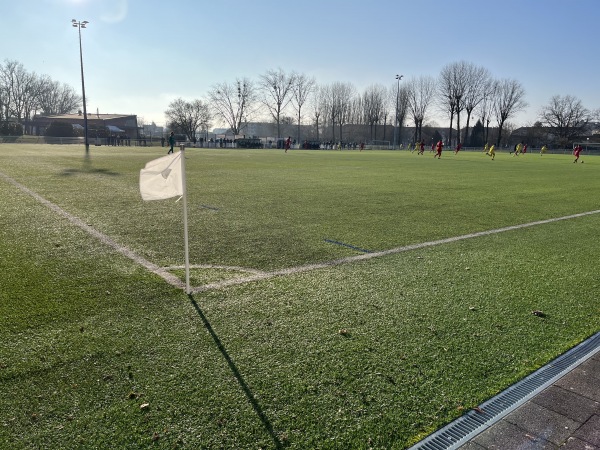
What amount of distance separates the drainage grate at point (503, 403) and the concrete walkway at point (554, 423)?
0.13 feet

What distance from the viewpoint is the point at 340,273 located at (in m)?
5.43

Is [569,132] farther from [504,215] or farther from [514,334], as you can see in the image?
[514,334]

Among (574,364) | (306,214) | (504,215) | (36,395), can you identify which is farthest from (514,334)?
(504,215)

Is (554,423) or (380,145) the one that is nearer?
(554,423)

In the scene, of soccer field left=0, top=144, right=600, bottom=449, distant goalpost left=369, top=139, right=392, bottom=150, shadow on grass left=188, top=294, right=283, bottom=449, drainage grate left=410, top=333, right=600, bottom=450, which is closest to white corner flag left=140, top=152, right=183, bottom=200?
soccer field left=0, top=144, right=600, bottom=449

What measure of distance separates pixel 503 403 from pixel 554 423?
30 cm

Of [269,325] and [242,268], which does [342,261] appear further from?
[269,325]

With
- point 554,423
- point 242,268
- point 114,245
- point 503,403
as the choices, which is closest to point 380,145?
point 114,245

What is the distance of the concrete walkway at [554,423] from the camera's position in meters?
2.45

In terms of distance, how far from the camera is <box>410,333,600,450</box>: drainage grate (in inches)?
96.8

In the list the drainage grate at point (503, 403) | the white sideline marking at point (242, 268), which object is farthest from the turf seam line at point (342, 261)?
the drainage grate at point (503, 403)

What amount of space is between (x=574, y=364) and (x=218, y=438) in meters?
2.84

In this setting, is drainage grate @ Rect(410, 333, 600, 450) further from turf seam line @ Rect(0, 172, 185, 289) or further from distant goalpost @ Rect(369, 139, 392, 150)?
distant goalpost @ Rect(369, 139, 392, 150)

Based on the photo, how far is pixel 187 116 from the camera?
9450 cm
